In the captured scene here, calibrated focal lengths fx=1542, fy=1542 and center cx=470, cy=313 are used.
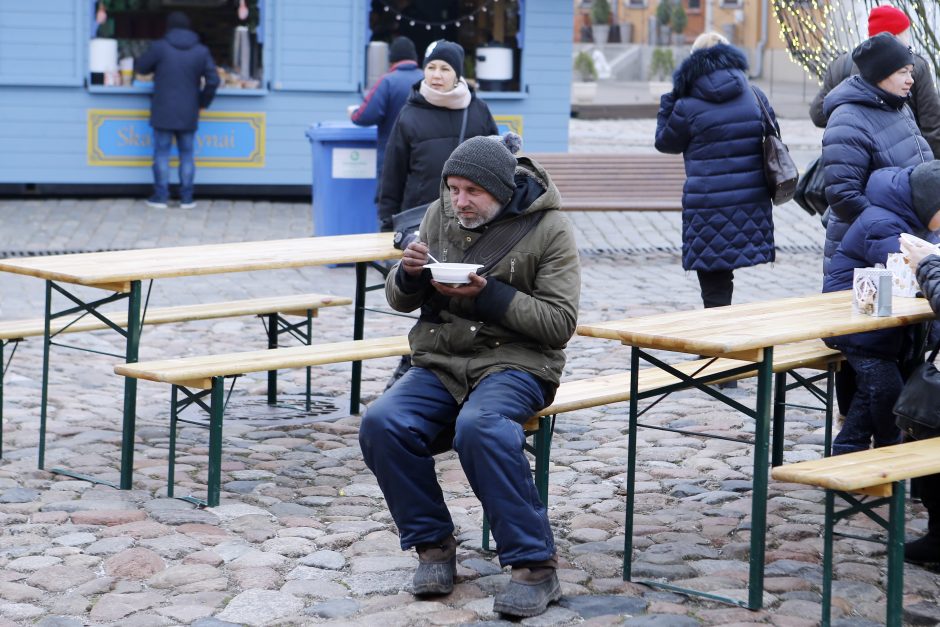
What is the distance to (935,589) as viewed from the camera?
5027 millimetres

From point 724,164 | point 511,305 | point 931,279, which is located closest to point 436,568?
point 511,305

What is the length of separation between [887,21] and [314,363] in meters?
3.41

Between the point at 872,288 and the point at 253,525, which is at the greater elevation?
the point at 872,288

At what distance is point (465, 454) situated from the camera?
4832 millimetres

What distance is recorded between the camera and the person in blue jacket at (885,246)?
18.8ft

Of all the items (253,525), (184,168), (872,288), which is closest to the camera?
(872,288)

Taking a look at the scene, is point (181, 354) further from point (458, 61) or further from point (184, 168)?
point (184, 168)

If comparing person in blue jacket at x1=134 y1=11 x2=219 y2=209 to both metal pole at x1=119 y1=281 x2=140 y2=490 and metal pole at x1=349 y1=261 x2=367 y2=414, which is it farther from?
metal pole at x1=119 y1=281 x2=140 y2=490

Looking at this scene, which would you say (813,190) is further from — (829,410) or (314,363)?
(314,363)

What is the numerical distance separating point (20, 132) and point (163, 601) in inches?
442

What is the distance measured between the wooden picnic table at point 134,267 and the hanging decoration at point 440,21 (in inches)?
367

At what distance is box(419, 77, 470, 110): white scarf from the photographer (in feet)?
26.8

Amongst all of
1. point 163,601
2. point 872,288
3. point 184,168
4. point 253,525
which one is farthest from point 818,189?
point 184,168

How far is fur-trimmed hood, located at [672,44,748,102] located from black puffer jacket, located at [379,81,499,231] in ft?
3.51
